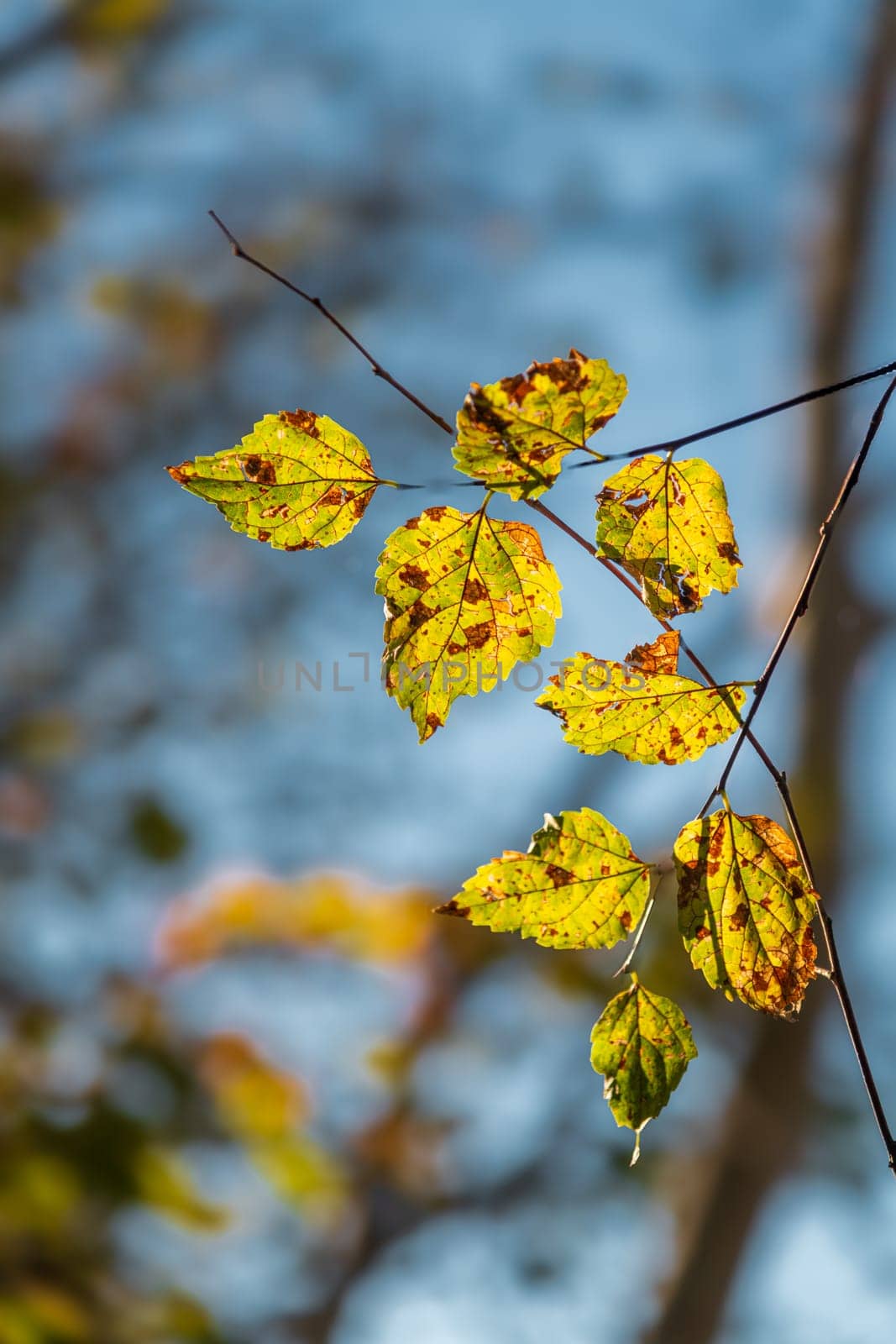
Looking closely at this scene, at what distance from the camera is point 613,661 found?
1.70 feet

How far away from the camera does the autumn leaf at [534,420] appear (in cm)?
42

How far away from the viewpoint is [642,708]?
1.70 feet

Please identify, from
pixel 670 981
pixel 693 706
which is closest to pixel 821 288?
pixel 670 981

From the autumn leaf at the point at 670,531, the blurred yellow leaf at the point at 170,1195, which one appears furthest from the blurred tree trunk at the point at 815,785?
the autumn leaf at the point at 670,531

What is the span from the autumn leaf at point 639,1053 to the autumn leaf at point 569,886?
0.04 meters

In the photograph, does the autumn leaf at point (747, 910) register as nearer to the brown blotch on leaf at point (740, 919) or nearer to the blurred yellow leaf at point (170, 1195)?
the brown blotch on leaf at point (740, 919)

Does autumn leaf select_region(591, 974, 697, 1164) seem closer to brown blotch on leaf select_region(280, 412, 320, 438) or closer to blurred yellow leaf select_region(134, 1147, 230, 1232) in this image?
brown blotch on leaf select_region(280, 412, 320, 438)

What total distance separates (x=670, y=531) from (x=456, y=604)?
0.41ft

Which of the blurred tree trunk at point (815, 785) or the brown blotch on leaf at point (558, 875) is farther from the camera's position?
the blurred tree trunk at point (815, 785)

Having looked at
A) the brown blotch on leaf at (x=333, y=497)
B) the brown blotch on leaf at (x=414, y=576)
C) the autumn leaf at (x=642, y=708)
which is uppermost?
the brown blotch on leaf at (x=333, y=497)

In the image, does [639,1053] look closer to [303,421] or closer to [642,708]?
[642,708]

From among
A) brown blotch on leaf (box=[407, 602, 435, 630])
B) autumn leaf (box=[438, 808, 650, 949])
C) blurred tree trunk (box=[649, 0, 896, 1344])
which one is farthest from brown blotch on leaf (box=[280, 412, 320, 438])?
blurred tree trunk (box=[649, 0, 896, 1344])

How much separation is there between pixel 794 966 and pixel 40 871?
272 centimetres

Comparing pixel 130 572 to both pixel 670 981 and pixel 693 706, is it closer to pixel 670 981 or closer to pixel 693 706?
pixel 670 981
